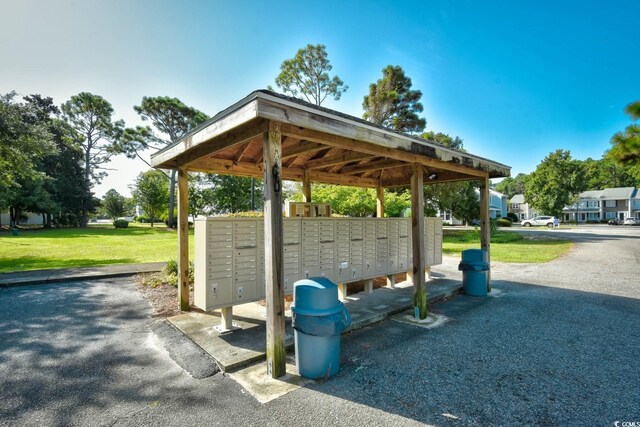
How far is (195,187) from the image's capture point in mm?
30328

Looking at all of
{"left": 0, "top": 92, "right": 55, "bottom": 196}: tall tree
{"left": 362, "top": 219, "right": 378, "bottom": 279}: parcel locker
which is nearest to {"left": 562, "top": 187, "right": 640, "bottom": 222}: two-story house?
{"left": 362, "top": 219, "right": 378, "bottom": 279}: parcel locker

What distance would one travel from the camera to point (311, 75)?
72.6 feet

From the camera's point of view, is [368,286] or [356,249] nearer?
[356,249]

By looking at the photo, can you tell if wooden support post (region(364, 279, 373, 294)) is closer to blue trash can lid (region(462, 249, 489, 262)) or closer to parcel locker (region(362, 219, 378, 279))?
parcel locker (region(362, 219, 378, 279))

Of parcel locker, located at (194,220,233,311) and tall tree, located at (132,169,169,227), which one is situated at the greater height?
tall tree, located at (132,169,169,227)

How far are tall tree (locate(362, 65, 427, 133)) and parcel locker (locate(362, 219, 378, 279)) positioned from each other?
17860 millimetres

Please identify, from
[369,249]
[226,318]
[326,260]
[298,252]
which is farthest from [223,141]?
[369,249]

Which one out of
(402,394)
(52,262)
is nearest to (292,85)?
(52,262)

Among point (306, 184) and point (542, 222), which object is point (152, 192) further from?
point (542, 222)

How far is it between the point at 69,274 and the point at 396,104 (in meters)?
21.6

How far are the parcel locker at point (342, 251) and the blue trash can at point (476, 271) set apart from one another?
8.45 ft

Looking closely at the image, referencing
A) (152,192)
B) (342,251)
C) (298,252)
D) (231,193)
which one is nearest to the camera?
(298,252)

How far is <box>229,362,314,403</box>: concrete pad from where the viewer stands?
2562 millimetres

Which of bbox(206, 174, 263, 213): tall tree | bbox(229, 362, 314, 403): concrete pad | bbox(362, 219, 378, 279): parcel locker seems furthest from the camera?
bbox(206, 174, 263, 213): tall tree
